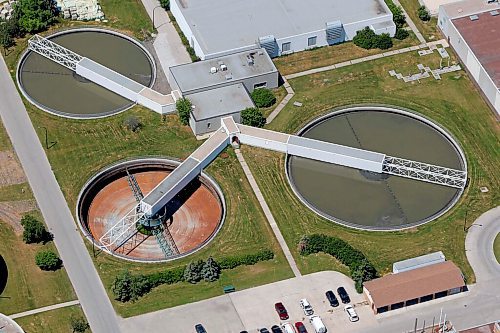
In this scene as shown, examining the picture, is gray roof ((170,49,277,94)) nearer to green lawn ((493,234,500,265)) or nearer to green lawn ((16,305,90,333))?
green lawn ((16,305,90,333))

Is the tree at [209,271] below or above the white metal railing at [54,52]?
below

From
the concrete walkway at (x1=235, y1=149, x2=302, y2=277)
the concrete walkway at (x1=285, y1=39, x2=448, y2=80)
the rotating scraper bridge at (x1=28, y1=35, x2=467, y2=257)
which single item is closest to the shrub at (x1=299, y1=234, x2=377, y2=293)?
the concrete walkway at (x1=235, y1=149, x2=302, y2=277)

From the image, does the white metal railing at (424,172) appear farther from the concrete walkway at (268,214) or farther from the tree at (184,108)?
the tree at (184,108)

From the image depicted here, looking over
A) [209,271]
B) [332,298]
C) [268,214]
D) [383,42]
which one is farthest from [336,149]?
[209,271]

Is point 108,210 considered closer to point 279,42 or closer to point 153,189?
point 153,189

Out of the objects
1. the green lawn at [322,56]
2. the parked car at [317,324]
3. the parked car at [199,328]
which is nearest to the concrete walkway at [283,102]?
the green lawn at [322,56]

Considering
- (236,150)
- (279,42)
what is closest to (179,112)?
(236,150)
